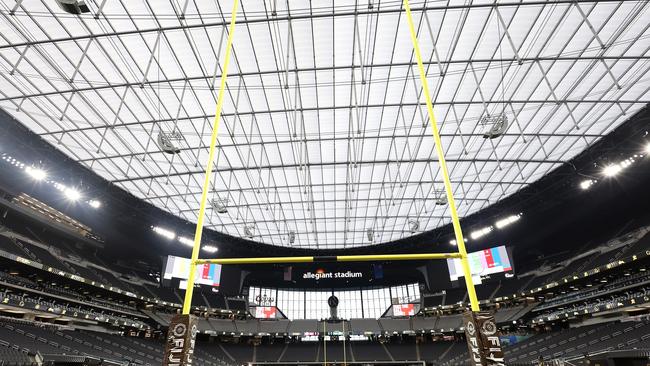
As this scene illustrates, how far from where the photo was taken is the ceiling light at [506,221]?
91.3ft

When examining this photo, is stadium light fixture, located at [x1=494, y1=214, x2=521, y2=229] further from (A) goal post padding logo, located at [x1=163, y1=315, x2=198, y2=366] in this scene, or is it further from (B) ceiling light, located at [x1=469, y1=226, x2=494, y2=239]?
(A) goal post padding logo, located at [x1=163, y1=315, x2=198, y2=366]

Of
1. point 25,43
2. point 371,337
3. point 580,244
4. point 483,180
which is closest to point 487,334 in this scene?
point 25,43

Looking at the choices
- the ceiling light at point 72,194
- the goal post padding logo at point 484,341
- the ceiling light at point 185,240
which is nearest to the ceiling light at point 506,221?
the ceiling light at point 185,240

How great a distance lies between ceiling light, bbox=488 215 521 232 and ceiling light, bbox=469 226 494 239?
2.81 feet

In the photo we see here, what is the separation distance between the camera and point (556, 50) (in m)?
15.6

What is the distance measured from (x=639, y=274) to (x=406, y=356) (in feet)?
68.1

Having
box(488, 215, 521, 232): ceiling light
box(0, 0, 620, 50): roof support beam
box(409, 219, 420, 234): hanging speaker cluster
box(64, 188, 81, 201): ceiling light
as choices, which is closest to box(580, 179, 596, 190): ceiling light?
box(488, 215, 521, 232): ceiling light

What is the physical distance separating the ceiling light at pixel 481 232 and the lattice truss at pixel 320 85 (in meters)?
5.32

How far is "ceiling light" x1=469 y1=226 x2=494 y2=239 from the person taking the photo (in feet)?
98.1

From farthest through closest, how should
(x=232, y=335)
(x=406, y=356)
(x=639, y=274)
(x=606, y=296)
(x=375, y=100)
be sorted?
(x=232, y=335)
(x=406, y=356)
(x=606, y=296)
(x=639, y=274)
(x=375, y=100)

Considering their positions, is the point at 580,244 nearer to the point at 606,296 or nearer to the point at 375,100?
the point at 606,296

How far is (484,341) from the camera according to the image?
3770 mm

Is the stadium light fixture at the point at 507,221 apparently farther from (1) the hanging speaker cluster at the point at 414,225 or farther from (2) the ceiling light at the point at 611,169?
(2) the ceiling light at the point at 611,169

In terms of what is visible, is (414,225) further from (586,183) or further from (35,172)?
(35,172)
